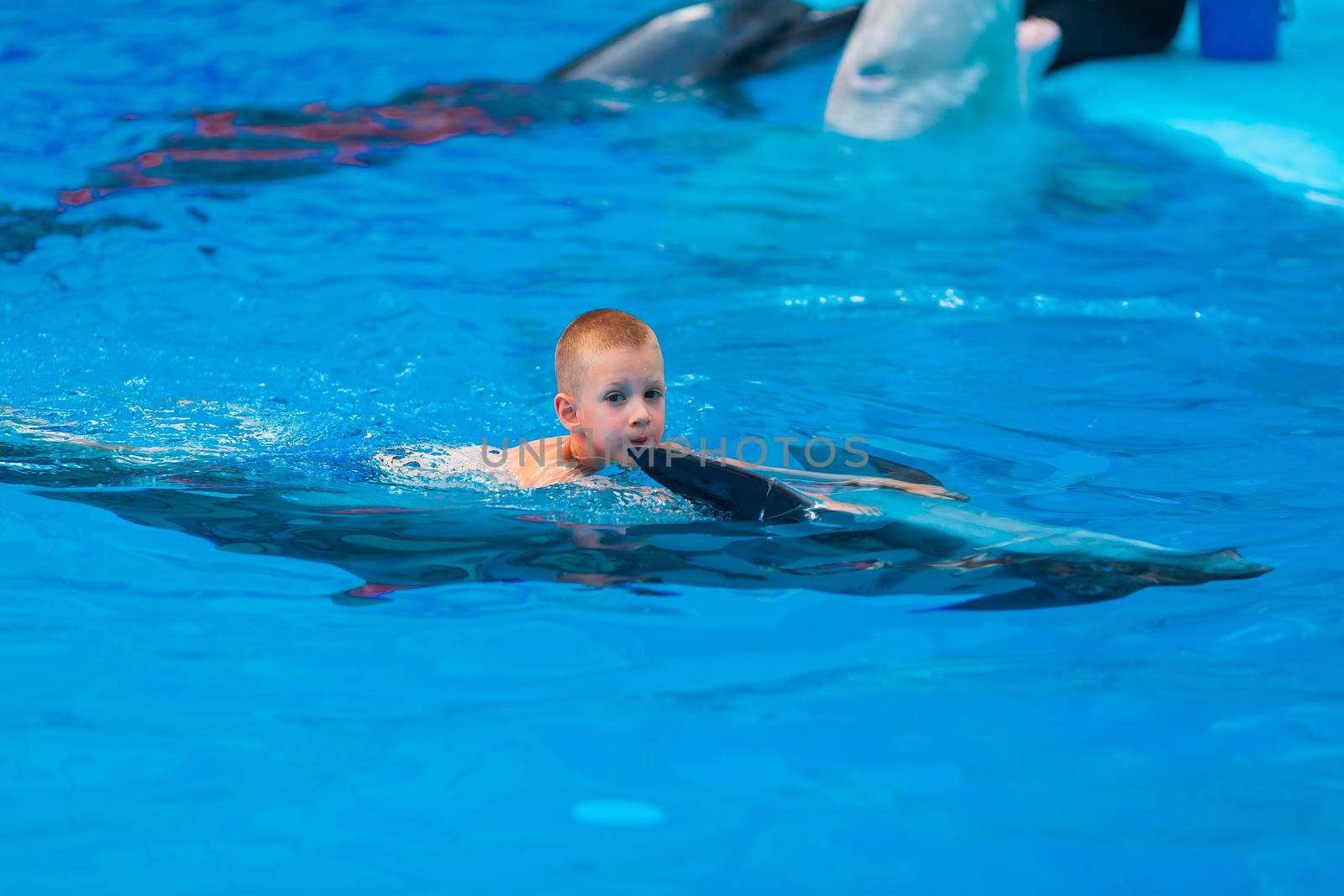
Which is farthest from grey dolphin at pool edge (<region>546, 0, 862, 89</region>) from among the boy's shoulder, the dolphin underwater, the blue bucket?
the dolphin underwater

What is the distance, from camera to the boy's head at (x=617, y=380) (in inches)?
126

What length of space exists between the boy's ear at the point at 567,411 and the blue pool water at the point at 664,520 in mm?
188

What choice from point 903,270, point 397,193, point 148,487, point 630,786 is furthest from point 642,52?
point 630,786

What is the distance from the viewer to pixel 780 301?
501 cm

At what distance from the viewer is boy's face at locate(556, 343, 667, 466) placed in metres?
3.20

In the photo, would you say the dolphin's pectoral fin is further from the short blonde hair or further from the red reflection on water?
the red reflection on water

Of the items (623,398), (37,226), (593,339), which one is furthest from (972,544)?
(37,226)

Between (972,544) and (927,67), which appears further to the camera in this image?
(927,67)

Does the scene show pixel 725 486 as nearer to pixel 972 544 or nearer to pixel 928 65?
pixel 972 544

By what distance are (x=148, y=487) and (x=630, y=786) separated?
5.46ft

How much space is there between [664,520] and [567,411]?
42cm

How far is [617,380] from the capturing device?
3.21 metres

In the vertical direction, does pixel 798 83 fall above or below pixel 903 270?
above

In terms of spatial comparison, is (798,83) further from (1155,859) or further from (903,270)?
(1155,859)
